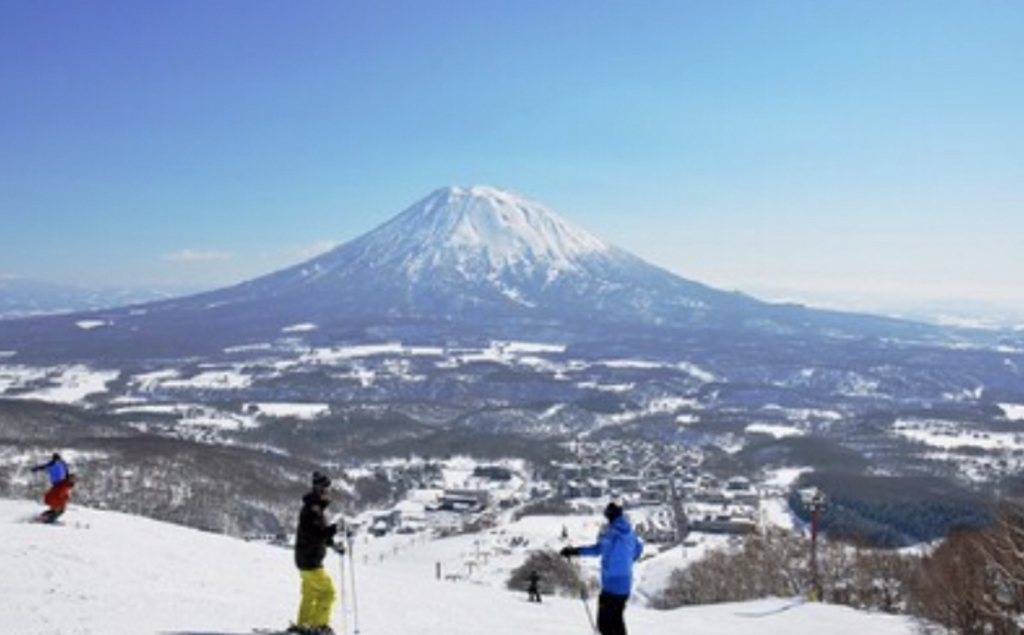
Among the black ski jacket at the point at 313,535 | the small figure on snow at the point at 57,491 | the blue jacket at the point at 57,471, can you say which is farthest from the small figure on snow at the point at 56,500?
the black ski jacket at the point at 313,535

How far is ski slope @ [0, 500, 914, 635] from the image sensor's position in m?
13.8

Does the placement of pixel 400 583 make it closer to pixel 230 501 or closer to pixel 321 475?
pixel 321 475

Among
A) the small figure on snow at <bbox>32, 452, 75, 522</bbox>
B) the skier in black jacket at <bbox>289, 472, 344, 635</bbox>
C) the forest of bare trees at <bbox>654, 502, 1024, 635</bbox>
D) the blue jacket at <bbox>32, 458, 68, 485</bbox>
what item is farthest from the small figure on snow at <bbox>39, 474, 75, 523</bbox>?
the forest of bare trees at <bbox>654, 502, 1024, 635</bbox>

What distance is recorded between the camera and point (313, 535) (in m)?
12.3

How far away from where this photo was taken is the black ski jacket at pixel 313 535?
40.1 feet

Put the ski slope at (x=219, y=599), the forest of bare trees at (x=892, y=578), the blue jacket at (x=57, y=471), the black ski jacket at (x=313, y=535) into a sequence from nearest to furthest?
1. the black ski jacket at (x=313, y=535)
2. the ski slope at (x=219, y=599)
3. the blue jacket at (x=57, y=471)
4. the forest of bare trees at (x=892, y=578)

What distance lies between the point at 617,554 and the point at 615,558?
0.05 meters

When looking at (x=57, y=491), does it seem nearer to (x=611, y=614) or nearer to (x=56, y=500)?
(x=56, y=500)

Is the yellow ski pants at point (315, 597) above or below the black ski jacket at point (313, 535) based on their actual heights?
below

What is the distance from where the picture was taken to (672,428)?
17575 cm

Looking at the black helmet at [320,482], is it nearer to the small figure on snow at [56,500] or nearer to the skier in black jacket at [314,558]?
the skier in black jacket at [314,558]

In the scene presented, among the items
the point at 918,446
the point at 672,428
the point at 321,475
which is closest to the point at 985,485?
the point at 918,446

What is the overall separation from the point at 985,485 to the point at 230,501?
292ft

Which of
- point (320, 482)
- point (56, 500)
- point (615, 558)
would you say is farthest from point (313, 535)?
point (56, 500)
